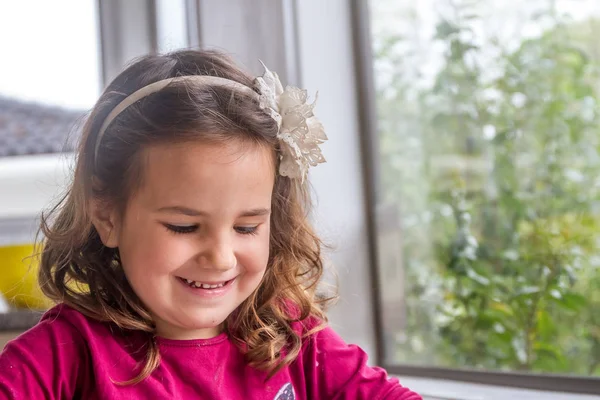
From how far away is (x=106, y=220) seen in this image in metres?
1.07

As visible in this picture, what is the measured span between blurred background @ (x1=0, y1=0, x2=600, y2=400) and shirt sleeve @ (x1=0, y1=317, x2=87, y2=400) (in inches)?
16.0

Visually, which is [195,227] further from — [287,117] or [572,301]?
A: [572,301]

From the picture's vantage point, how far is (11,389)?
954 millimetres

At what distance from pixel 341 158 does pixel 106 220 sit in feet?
2.17

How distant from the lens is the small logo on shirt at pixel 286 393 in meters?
1.14

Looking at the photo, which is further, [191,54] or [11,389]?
[191,54]

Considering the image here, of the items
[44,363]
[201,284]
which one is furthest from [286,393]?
[44,363]

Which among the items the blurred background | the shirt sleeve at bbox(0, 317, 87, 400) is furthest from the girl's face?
the blurred background

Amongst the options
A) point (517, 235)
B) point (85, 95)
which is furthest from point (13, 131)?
point (517, 235)

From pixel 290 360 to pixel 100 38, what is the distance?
1.11 m

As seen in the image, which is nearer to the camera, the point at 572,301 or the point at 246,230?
the point at 246,230

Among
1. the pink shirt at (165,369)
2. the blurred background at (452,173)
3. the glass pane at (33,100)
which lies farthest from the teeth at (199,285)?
the glass pane at (33,100)

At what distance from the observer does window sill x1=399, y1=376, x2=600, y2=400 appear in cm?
130

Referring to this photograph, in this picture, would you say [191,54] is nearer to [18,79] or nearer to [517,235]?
[517,235]
